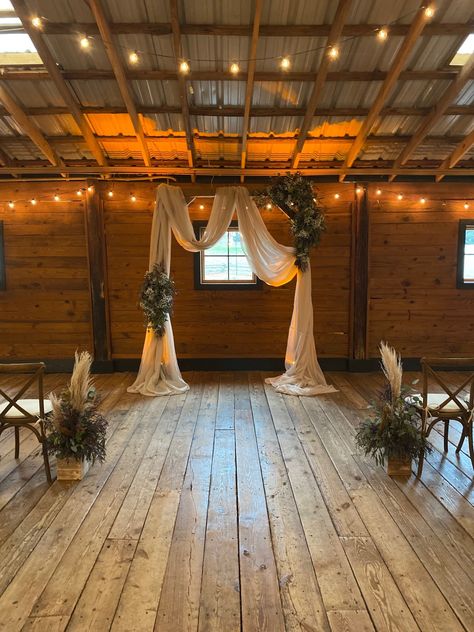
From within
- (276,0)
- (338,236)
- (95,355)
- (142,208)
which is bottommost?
(95,355)

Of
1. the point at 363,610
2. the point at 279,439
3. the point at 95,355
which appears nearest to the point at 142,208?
the point at 95,355

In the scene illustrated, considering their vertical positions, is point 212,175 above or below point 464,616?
above

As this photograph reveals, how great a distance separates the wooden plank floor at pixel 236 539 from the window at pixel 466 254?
314cm

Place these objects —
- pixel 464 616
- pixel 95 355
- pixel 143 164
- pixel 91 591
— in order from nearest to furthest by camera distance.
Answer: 1. pixel 464 616
2. pixel 91 591
3. pixel 143 164
4. pixel 95 355

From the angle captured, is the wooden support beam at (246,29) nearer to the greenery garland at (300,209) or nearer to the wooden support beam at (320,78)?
the wooden support beam at (320,78)

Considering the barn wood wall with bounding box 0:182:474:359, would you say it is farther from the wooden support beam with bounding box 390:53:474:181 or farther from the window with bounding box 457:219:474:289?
the wooden support beam with bounding box 390:53:474:181

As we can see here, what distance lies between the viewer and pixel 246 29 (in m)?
3.83

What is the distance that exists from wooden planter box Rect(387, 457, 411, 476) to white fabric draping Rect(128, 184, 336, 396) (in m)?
2.16

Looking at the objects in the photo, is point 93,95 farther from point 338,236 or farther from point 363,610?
point 363,610

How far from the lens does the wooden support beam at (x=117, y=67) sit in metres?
3.57

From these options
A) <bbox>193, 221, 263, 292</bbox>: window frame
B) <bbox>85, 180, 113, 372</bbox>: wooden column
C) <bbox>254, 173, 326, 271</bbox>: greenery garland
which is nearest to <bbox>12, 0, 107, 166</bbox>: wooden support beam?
<bbox>85, 180, 113, 372</bbox>: wooden column

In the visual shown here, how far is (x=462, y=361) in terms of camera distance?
9.79ft

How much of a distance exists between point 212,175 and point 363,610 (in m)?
5.29

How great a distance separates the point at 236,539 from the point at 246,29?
4.17 m
